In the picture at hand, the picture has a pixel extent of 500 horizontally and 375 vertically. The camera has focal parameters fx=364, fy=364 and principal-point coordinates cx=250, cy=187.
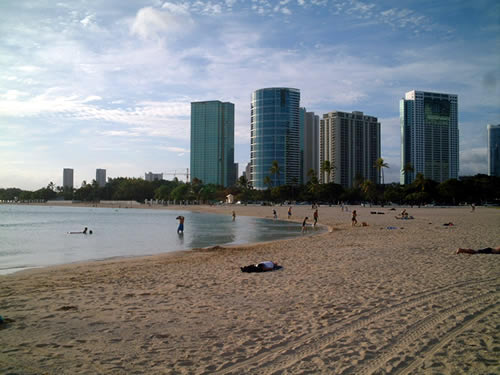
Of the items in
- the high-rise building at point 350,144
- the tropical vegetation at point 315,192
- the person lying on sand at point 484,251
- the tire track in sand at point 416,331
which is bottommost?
the tire track in sand at point 416,331

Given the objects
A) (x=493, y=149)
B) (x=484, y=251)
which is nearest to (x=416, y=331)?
(x=484, y=251)

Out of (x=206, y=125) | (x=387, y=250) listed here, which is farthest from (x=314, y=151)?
(x=387, y=250)

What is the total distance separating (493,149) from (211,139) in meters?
143

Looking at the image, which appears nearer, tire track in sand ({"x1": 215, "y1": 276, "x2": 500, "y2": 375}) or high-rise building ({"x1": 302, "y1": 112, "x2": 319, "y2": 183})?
tire track in sand ({"x1": 215, "y1": 276, "x2": 500, "y2": 375})

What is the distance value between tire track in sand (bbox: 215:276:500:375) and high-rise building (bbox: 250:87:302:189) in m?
132

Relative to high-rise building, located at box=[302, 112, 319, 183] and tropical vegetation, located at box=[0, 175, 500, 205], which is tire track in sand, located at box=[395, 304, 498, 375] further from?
high-rise building, located at box=[302, 112, 319, 183]

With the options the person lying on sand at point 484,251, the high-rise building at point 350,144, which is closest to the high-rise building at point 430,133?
the high-rise building at point 350,144

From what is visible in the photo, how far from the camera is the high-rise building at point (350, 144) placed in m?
154

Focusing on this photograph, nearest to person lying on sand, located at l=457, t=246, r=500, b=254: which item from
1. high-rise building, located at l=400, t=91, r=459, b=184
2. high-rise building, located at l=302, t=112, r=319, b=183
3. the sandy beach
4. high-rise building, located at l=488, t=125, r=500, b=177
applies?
the sandy beach

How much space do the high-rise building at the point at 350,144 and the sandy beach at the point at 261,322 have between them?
146547mm

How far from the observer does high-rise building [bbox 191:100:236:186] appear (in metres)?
190

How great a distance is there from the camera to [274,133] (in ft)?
464

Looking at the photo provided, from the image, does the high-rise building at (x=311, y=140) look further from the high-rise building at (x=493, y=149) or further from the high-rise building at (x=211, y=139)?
the high-rise building at (x=493, y=149)

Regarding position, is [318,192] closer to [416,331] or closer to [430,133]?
[430,133]
